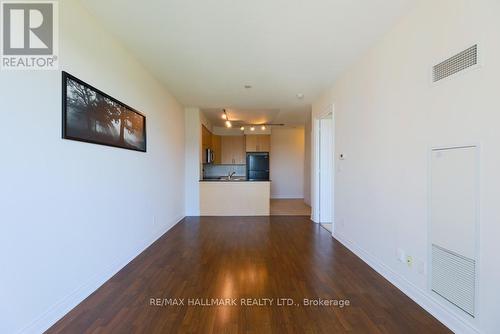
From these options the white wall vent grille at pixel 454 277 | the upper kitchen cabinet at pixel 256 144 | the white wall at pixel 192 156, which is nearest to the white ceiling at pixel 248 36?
the white wall at pixel 192 156

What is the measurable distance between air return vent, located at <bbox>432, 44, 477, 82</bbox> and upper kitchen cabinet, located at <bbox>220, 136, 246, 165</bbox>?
22.4 feet

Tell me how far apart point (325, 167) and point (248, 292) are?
331cm

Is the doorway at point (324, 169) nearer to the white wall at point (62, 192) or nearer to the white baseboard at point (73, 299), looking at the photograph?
the white wall at point (62, 192)

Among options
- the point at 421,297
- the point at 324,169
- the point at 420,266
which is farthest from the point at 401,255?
the point at 324,169

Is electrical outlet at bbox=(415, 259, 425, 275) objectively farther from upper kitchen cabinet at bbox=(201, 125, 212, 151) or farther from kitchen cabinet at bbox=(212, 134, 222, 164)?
kitchen cabinet at bbox=(212, 134, 222, 164)

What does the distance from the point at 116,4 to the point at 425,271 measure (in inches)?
139

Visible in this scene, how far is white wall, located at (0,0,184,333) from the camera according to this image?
1485mm

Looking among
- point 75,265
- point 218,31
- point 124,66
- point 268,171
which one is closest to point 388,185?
point 218,31

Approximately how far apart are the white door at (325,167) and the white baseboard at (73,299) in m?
3.62

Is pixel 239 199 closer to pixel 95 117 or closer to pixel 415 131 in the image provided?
pixel 95 117

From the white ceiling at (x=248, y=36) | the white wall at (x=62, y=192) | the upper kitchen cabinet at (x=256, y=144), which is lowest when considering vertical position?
the white wall at (x=62, y=192)

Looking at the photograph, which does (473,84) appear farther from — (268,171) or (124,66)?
(268,171)

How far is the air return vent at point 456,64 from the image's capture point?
1576 millimetres

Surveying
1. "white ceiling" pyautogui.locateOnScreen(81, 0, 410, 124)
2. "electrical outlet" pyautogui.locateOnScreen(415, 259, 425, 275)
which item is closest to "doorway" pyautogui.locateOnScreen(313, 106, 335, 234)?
"white ceiling" pyautogui.locateOnScreen(81, 0, 410, 124)
